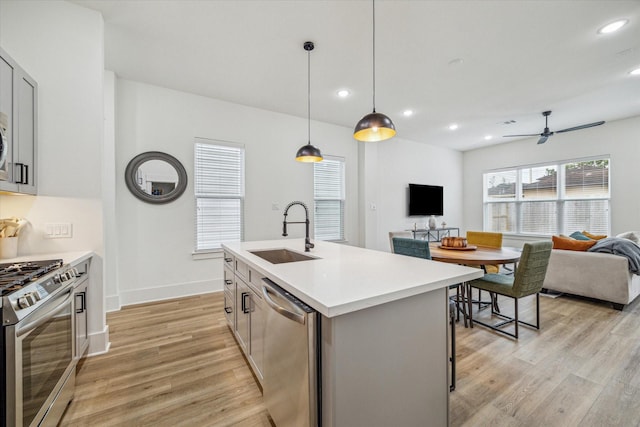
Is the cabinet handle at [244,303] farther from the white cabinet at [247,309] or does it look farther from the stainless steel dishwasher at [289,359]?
the stainless steel dishwasher at [289,359]

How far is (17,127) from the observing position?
1.82m

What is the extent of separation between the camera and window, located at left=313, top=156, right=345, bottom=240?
5086 mm

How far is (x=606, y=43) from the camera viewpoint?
269cm

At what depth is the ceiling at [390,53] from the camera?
228 centimetres

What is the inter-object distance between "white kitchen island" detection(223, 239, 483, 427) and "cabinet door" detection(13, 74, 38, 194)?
1.91m

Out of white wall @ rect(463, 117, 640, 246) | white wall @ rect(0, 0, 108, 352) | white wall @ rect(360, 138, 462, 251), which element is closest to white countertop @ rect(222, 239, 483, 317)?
white wall @ rect(0, 0, 108, 352)

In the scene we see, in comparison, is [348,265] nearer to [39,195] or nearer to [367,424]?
[367,424]

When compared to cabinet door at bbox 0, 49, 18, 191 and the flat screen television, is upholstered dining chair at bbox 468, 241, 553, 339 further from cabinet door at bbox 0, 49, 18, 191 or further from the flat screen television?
cabinet door at bbox 0, 49, 18, 191

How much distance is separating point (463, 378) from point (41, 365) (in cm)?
254

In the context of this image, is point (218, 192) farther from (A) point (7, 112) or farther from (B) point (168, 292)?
(A) point (7, 112)

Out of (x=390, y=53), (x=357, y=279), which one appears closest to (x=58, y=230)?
(x=357, y=279)

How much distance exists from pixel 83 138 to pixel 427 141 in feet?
21.3

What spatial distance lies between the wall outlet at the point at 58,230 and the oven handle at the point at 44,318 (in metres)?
0.79

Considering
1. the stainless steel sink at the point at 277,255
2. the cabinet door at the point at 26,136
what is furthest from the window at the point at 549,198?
the cabinet door at the point at 26,136
